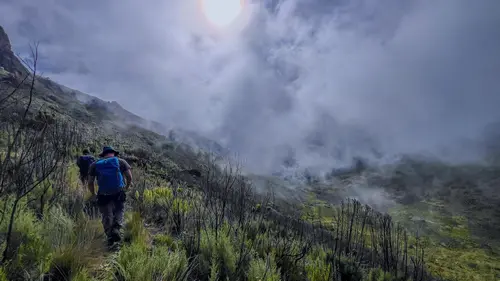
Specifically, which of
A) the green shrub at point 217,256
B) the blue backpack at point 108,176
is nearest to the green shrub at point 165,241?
the green shrub at point 217,256

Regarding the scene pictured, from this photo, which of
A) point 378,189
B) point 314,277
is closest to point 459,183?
point 378,189

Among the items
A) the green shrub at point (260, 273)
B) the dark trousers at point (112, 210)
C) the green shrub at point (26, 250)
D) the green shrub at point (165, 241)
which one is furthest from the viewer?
the dark trousers at point (112, 210)

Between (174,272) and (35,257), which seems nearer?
(35,257)

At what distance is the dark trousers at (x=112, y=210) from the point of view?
6.36 meters

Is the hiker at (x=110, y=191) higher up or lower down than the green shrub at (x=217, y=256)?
higher up

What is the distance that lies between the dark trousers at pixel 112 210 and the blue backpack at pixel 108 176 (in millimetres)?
164

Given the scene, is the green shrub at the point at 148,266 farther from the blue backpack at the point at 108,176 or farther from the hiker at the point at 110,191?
the blue backpack at the point at 108,176

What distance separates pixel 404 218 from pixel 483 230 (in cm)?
2563

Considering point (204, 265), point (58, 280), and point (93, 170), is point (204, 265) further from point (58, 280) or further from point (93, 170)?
point (93, 170)

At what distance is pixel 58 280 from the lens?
395 cm

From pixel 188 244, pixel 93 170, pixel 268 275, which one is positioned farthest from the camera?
pixel 93 170

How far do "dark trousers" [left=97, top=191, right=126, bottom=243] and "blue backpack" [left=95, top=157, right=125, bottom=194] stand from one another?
16 centimetres

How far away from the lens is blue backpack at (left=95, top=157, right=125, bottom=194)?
22.7 feet

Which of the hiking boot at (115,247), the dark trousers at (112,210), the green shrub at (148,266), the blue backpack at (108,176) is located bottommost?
the hiking boot at (115,247)
